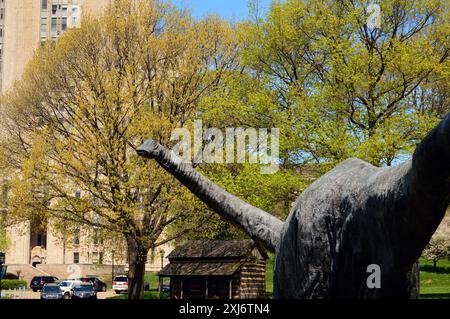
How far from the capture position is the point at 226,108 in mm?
24609

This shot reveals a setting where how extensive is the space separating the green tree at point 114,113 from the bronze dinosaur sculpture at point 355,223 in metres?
20.4

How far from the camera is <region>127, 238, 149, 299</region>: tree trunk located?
2741cm

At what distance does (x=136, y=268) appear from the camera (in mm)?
28047

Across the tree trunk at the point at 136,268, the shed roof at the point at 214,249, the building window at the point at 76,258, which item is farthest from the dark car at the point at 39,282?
the tree trunk at the point at 136,268

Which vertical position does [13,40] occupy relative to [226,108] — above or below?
above

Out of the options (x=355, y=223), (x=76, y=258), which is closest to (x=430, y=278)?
(x=355, y=223)

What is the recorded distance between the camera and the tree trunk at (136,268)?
2741 centimetres

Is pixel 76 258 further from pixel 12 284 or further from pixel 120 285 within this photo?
pixel 120 285

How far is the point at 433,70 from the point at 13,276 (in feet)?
161

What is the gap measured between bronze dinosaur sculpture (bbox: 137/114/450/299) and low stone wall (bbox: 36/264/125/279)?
57.8 metres

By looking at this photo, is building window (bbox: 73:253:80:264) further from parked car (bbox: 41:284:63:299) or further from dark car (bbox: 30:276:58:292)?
parked car (bbox: 41:284:63:299)

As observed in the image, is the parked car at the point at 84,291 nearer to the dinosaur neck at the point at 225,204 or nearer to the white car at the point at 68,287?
the white car at the point at 68,287
